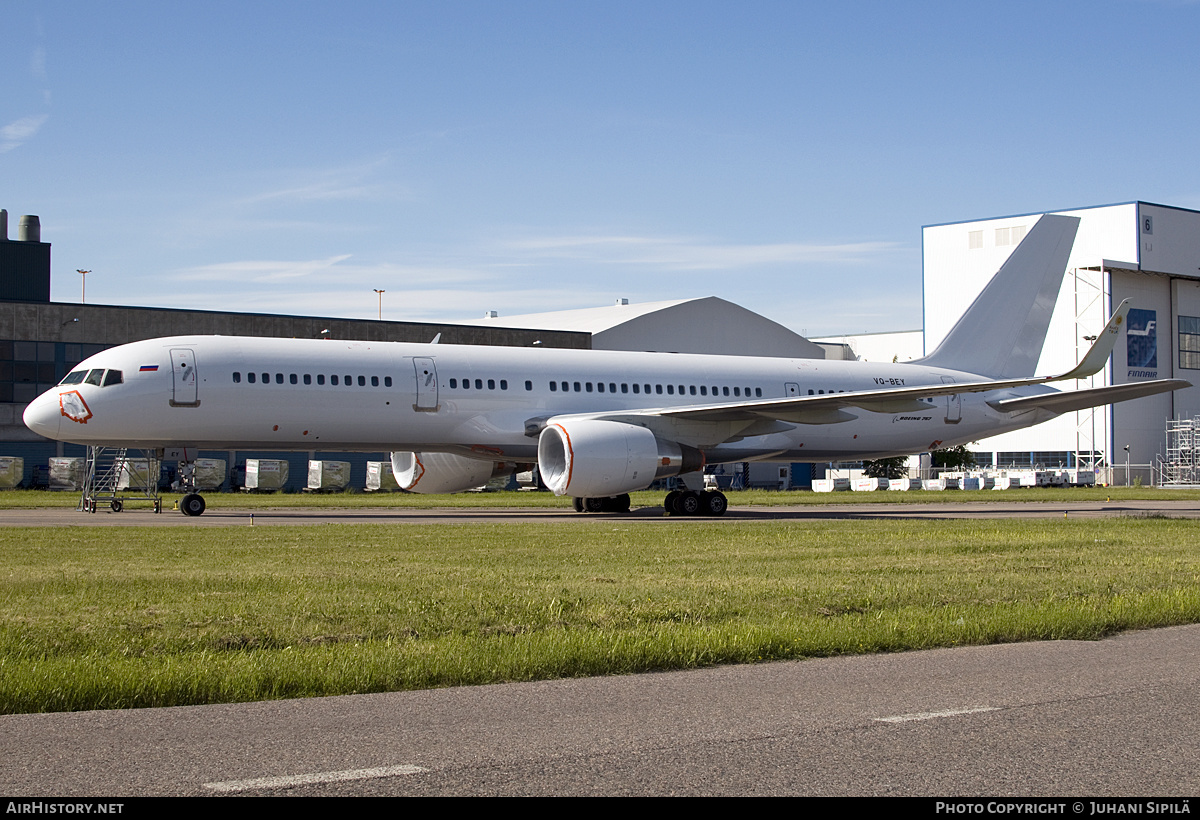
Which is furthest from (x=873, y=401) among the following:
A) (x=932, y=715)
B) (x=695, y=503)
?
(x=932, y=715)

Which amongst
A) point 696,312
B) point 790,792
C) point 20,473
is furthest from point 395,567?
point 696,312

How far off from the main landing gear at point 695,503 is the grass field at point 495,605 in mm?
10584

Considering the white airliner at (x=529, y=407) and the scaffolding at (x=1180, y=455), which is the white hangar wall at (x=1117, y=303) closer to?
the scaffolding at (x=1180, y=455)

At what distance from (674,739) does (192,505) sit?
2271cm

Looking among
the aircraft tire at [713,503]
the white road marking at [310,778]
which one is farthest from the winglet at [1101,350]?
the white road marking at [310,778]

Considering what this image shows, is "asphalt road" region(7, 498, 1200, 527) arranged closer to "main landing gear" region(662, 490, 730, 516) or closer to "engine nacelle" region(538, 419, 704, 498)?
"main landing gear" region(662, 490, 730, 516)

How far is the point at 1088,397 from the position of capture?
30.0 m

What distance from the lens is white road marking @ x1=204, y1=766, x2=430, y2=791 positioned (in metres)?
5.31

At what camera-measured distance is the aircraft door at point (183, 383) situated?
26.0 m

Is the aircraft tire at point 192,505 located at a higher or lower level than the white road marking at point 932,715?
higher

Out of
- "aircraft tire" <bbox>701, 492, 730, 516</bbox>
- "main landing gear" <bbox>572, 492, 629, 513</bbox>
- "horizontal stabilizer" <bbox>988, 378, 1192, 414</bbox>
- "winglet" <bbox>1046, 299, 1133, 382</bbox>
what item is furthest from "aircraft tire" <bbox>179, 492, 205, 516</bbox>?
"horizontal stabilizer" <bbox>988, 378, 1192, 414</bbox>

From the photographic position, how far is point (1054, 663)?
8.70 meters

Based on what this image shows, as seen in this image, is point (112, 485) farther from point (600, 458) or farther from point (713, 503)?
point (713, 503)

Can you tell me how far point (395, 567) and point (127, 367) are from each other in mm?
14420
